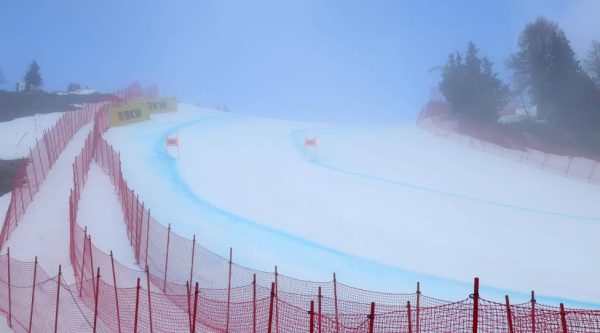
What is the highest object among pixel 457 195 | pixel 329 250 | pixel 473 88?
pixel 473 88

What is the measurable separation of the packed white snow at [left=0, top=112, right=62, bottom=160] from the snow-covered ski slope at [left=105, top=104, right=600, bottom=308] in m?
4.33

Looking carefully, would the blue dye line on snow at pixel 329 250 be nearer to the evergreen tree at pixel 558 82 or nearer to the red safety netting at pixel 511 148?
the red safety netting at pixel 511 148

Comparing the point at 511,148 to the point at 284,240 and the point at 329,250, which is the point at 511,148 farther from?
the point at 284,240

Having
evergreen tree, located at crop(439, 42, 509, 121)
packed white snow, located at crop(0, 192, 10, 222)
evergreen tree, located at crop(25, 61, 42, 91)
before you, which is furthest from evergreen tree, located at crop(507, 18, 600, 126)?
evergreen tree, located at crop(25, 61, 42, 91)

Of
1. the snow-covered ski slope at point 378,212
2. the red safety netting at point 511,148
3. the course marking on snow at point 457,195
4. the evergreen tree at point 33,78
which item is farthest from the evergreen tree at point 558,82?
the evergreen tree at point 33,78

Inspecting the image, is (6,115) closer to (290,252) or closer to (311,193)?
(311,193)

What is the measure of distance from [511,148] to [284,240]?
2459cm

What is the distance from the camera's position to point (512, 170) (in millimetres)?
29812

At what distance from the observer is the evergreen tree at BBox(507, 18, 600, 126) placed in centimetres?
4144

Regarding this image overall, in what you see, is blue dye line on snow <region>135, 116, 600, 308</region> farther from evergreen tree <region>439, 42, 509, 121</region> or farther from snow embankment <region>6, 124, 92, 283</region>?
evergreen tree <region>439, 42, 509, 121</region>

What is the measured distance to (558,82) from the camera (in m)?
42.5

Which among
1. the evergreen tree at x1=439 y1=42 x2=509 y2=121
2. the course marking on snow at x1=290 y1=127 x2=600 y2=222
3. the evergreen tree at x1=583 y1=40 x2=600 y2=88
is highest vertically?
the evergreen tree at x1=583 y1=40 x2=600 y2=88

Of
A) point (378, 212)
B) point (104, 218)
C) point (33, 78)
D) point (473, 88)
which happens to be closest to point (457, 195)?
point (378, 212)

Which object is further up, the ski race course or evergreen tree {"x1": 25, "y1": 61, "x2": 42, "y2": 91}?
evergreen tree {"x1": 25, "y1": 61, "x2": 42, "y2": 91}
